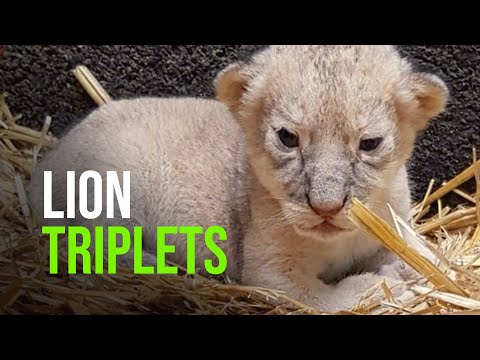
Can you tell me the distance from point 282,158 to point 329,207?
21cm

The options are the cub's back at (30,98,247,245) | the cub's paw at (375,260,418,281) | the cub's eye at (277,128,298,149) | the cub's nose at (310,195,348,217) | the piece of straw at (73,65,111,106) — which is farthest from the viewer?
the piece of straw at (73,65,111,106)

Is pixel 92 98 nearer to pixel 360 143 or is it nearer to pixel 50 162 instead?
pixel 50 162

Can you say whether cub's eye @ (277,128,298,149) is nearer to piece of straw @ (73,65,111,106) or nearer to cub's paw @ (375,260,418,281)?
cub's paw @ (375,260,418,281)

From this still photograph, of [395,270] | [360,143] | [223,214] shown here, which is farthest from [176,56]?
[395,270]

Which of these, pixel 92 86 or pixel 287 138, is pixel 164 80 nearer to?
pixel 92 86

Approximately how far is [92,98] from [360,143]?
105 cm

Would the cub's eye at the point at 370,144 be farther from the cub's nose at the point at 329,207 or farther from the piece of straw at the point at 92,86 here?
the piece of straw at the point at 92,86

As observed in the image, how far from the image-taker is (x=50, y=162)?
2607 millimetres

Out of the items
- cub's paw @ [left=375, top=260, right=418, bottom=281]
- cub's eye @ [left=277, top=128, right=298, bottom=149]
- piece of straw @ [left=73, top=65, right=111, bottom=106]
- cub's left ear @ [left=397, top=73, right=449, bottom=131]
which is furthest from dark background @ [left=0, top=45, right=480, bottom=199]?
cub's paw @ [left=375, top=260, right=418, bottom=281]

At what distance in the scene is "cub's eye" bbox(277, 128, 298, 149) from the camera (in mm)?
2158

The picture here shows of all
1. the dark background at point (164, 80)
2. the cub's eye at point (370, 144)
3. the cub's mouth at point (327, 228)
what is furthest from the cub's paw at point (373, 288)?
the dark background at point (164, 80)

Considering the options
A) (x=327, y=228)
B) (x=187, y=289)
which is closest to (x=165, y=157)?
(x=187, y=289)

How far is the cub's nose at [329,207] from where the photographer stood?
2047 millimetres

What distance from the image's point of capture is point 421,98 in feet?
7.54
